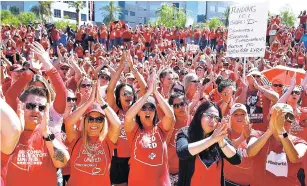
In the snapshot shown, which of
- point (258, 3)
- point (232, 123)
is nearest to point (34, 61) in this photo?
point (232, 123)

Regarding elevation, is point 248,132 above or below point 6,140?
below

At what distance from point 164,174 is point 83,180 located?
70cm

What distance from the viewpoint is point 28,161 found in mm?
2971

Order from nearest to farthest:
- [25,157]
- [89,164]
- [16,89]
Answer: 1. [25,157]
2. [89,164]
3. [16,89]

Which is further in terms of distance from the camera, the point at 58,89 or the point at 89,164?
the point at 58,89

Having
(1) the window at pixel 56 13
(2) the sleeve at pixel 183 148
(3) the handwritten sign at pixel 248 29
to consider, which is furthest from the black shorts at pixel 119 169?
(1) the window at pixel 56 13

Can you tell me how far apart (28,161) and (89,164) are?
19.8 inches

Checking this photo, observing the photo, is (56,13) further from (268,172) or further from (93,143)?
(268,172)

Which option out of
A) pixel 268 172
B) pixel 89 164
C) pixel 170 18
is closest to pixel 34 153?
pixel 89 164

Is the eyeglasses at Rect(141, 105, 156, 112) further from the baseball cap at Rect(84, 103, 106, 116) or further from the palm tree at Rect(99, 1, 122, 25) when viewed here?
the palm tree at Rect(99, 1, 122, 25)

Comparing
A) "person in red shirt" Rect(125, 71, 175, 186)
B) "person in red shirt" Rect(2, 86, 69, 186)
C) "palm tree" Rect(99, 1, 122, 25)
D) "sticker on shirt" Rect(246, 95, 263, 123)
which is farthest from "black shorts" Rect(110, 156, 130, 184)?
"palm tree" Rect(99, 1, 122, 25)

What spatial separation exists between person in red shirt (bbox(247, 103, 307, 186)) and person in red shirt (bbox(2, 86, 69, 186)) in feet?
5.13

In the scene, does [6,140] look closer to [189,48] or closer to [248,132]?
[248,132]

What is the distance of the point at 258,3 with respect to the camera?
6219 millimetres
